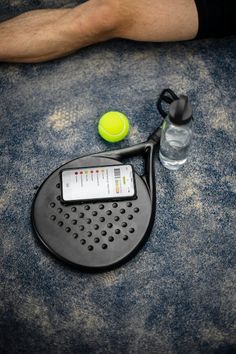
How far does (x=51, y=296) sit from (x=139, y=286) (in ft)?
0.64

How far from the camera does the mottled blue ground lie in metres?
0.80

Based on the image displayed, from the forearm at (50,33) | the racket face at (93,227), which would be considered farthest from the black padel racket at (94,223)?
the forearm at (50,33)

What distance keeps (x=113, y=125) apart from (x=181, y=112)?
0.72 feet

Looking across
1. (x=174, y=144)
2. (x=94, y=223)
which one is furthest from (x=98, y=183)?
(x=174, y=144)

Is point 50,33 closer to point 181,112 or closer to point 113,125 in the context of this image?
point 113,125

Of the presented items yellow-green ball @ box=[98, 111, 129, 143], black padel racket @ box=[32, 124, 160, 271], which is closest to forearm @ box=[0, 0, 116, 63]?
A: yellow-green ball @ box=[98, 111, 129, 143]

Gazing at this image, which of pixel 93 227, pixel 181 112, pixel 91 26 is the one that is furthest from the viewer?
pixel 91 26

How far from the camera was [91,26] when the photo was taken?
931 millimetres

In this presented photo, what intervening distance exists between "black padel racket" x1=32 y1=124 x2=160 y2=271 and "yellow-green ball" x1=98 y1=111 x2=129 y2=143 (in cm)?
7

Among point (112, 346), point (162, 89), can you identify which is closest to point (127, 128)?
point (162, 89)

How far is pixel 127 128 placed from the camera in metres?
0.91

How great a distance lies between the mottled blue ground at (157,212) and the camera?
2.63 ft

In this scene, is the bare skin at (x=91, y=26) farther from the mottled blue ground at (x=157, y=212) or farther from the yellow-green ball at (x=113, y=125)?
the yellow-green ball at (x=113, y=125)

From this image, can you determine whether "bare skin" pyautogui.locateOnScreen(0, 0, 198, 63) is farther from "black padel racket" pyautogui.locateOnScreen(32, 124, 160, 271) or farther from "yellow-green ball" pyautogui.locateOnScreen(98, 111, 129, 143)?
"black padel racket" pyautogui.locateOnScreen(32, 124, 160, 271)
